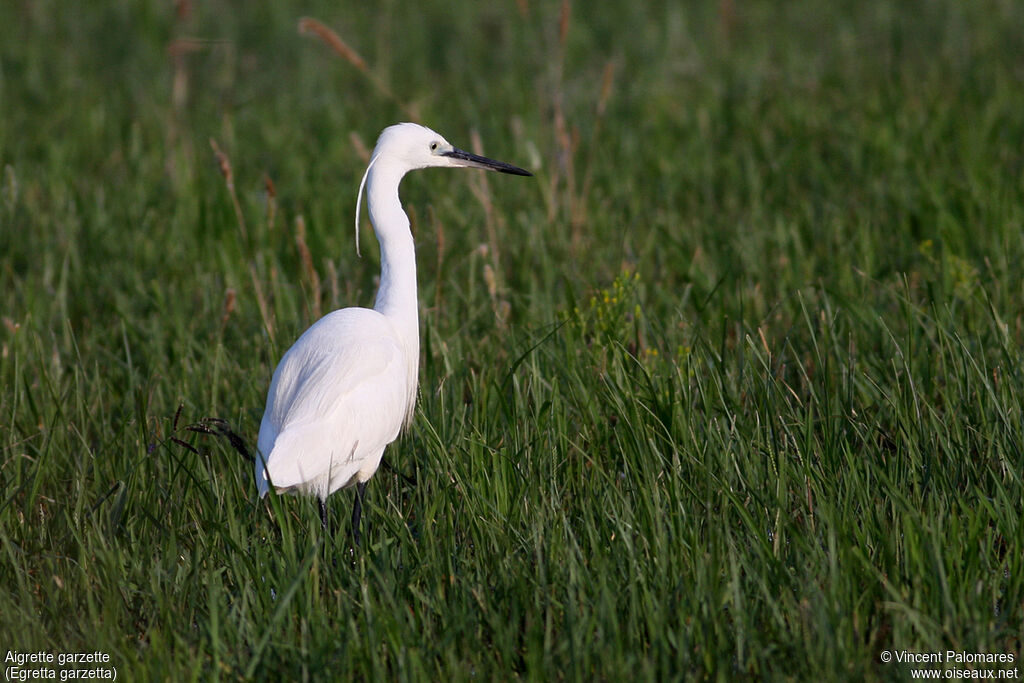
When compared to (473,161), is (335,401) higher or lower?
lower

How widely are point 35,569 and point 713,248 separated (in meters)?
3.17

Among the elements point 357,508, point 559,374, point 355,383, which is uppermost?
point 355,383

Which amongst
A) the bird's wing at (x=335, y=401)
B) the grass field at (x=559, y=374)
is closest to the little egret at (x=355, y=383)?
the bird's wing at (x=335, y=401)

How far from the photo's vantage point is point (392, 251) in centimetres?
354

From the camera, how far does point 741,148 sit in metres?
6.46

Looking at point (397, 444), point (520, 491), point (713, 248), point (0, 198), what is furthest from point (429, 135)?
point (0, 198)

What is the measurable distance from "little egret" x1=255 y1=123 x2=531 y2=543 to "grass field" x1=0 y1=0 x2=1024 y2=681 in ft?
0.42

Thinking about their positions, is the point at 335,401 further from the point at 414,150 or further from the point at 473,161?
the point at 473,161

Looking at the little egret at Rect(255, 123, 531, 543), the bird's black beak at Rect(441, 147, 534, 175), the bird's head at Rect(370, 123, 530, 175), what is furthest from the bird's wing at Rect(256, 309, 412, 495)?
the bird's black beak at Rect(441, 147, 534, 175)

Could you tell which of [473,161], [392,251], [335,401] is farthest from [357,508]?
[473,161]

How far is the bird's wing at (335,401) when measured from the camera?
10.1 ft

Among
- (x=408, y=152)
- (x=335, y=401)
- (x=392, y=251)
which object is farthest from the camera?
(x=408, y=152)

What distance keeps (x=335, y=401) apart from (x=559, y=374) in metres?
0.90

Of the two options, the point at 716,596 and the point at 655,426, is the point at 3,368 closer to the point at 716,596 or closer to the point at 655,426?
the point at 655,426
